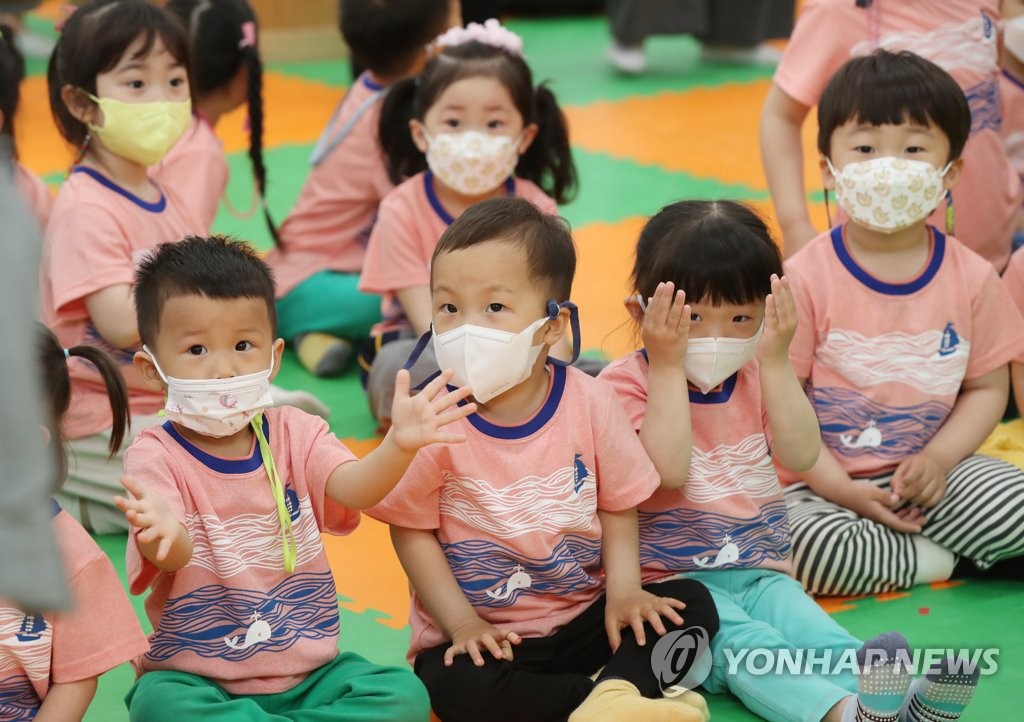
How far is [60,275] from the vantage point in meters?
2.92

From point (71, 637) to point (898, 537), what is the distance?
4.91 ft

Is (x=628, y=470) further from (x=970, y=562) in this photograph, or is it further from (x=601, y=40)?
(x=601, y=40)

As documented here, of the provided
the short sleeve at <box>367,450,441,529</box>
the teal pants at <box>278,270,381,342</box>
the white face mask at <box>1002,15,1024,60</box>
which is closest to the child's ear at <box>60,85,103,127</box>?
the teal pants at <box>278,270,381,342</box>

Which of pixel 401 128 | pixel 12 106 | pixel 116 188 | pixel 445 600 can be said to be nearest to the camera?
pixel 445 600

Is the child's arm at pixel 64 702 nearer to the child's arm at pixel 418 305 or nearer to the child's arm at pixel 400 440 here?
the child's arm at pixel 400 440

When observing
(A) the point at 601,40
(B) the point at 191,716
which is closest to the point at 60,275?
(B) the point at 191,716

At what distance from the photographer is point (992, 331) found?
108 inches

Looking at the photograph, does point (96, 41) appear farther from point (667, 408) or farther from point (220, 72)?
point (667, 408)

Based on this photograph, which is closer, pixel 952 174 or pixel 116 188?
pixel 952 174

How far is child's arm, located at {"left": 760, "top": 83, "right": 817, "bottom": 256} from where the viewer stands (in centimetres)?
344

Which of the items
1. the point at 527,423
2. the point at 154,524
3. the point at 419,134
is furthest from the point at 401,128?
the point at 154,524

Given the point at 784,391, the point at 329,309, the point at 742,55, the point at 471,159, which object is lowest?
the point at 742,55

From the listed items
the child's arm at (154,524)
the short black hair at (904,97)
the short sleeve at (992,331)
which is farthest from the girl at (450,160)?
the child's arm at (154,524)

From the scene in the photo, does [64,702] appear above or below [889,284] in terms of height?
below
